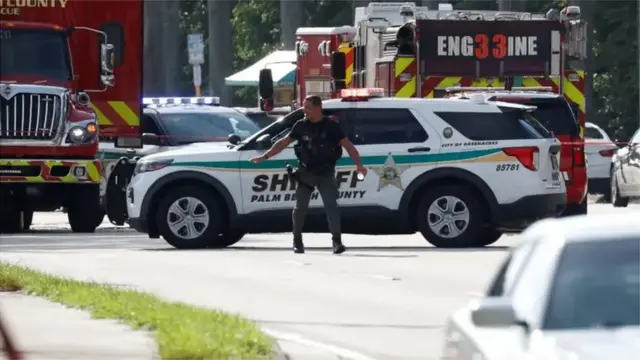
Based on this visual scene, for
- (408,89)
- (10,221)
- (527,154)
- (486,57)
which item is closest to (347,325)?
(527,154)

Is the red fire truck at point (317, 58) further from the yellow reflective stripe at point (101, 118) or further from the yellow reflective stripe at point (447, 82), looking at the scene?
the yellow reflective stripe at point (447, 82)

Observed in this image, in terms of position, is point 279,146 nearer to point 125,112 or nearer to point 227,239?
point 227,239

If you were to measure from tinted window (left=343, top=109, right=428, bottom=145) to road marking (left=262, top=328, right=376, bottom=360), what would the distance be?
26.4ft

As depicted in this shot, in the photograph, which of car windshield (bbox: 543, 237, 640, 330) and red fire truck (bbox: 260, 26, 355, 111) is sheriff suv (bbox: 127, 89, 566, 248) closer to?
red fire truck (bbox: 260, 26, 355, 111)

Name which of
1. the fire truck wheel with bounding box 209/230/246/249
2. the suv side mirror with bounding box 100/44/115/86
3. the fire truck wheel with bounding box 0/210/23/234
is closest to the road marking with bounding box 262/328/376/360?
the fire truck wheel with bounding box 209/230/246/249

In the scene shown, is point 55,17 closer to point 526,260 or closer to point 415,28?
point 415,28

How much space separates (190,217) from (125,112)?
20.8 ft

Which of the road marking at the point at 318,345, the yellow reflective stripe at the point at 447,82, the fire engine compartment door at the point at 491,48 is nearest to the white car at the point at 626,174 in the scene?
the fire engine compartment door at the point at 491,48

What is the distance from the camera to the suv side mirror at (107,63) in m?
25.6

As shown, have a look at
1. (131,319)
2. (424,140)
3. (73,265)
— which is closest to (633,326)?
(131,319)

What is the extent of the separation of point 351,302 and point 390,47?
38.1ft

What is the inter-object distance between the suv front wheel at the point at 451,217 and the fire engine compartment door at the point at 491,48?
15.8 ft

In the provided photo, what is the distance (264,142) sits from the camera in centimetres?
2047

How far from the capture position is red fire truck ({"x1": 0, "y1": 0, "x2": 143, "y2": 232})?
2519 centimetres
